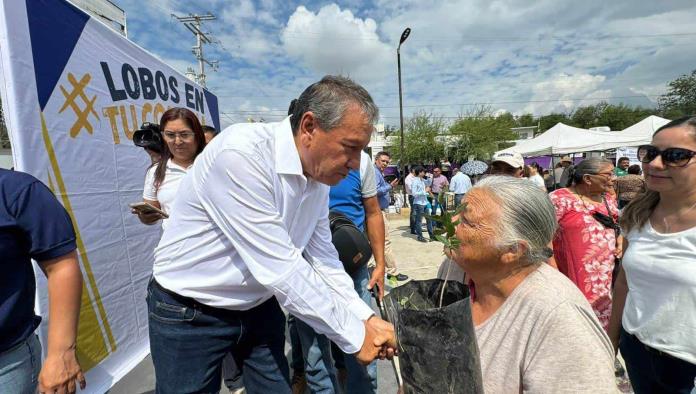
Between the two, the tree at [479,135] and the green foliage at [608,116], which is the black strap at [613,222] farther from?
the green foliage at [608,116]

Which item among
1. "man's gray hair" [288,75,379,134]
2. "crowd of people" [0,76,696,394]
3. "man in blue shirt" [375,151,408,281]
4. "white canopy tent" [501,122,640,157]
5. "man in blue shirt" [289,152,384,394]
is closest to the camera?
"crowd of people" [0,76,696,394]

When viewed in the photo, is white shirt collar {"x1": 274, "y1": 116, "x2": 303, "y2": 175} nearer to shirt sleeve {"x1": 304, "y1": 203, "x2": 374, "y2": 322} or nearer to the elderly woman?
shirt sleeve {"x1": 304, "y1": 203, "x2": 374, "y2": 322}

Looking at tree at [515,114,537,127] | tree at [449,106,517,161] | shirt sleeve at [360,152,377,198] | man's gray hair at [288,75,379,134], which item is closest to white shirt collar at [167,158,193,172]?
shirt sleeve at [360,152,377,198]

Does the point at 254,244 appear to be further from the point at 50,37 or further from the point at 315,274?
the point at 50,37

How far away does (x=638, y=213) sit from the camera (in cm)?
204

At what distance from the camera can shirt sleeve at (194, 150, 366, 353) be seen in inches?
50.1

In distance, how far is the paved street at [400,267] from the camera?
2.87 meters

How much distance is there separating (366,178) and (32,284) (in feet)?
6.81

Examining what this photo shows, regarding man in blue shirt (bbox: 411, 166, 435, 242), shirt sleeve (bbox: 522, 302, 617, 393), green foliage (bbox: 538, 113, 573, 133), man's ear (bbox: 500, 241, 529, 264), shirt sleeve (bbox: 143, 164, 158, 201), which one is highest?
green foliage (bbox: 538, 113, 573, 133)

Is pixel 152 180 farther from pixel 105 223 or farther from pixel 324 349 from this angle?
pixel 324 349

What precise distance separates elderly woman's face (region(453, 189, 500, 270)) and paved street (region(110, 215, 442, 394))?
76.3 inches

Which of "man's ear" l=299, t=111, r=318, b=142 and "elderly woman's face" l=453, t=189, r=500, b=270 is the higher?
"man's ear" l=299, t=111, r=318, b=142

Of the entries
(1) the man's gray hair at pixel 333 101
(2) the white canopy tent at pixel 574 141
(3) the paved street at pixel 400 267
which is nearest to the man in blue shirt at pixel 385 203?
(3) the paved street at pixel 400 267

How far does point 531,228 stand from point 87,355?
3033 millimetres
